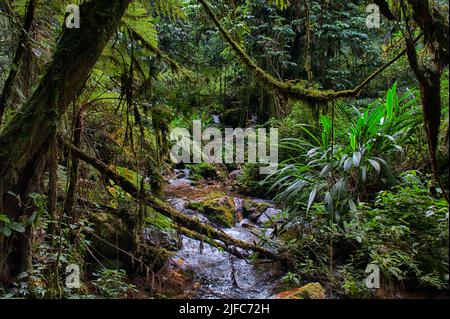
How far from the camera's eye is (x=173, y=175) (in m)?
3.57

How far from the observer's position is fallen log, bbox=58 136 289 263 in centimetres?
310

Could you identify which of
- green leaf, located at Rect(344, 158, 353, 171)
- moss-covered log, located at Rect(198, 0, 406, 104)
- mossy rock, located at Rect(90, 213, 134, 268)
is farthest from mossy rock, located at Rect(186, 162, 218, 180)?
moss-covered log, located at Rect(198, 0, 406, 104)

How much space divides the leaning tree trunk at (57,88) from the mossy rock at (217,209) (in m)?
3.55

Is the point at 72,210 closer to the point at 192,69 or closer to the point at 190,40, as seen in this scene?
the point at 192,69

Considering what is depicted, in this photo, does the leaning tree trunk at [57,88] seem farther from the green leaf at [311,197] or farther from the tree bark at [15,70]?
the green leaf at [311,197]

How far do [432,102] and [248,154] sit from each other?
22.3 ft

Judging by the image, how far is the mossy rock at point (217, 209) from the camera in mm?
5573
